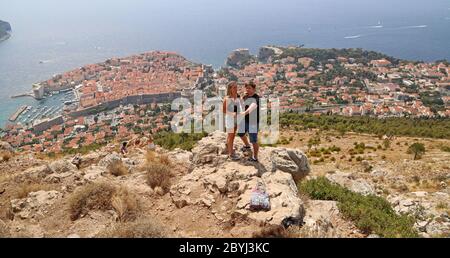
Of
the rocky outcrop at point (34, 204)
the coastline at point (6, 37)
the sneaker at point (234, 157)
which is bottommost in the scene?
the rocky outcrop at point (34, 204)

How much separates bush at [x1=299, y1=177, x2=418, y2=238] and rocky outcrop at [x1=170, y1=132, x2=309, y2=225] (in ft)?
1.89

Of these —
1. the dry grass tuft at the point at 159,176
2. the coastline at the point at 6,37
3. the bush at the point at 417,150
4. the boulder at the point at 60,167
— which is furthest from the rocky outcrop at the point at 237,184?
the coastline at the point at 6,37

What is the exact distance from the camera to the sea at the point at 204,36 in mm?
84125

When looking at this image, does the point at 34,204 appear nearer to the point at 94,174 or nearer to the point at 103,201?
the point at 103,201

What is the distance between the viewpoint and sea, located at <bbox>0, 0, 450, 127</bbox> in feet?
276

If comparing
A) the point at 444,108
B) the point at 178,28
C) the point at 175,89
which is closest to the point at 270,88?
the point at 175,89

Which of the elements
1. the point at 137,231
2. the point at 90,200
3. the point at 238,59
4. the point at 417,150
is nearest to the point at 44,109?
the point at 238,59

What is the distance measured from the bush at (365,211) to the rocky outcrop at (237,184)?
Result: 22.7 inches

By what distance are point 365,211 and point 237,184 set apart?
7.70ft

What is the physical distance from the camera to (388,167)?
41.4 ft

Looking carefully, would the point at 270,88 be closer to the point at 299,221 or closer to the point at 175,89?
the point at 175,89

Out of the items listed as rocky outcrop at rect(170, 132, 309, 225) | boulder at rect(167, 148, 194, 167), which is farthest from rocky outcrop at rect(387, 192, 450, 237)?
boulder at rect(167, 148, 194, 167)

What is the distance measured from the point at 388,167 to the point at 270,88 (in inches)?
1879

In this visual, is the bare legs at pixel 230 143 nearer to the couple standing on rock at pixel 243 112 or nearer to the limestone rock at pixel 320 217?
the couple standing on rock at pixel 243 112
